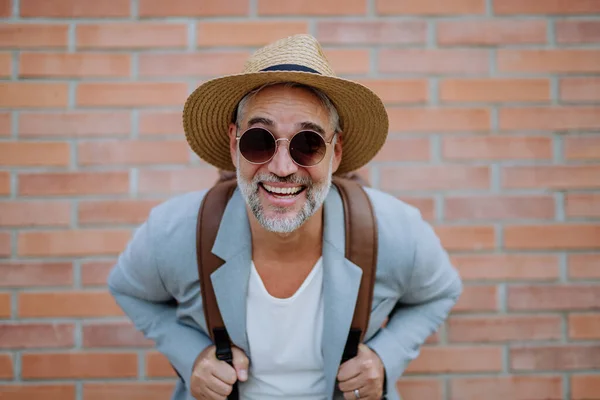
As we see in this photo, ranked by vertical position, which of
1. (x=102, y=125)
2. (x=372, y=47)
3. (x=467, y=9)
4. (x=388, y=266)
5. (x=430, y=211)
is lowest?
(x=388, y=266)

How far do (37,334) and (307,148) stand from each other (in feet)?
4.90

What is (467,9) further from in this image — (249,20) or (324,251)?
(324,251)

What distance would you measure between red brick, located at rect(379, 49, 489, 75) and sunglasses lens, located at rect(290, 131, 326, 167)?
73cm

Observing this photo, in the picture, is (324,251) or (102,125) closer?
(324,251)

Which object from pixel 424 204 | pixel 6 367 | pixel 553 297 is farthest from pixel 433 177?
pixel 6 367

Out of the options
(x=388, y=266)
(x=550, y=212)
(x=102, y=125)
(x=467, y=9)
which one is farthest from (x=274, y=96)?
(x=550, y=212)

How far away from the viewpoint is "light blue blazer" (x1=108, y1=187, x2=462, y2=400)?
5.78ft

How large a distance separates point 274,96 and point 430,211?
93 cm

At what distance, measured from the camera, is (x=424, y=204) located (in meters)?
2.28

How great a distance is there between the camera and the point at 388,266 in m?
1.80

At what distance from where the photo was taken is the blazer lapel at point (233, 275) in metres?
1.75

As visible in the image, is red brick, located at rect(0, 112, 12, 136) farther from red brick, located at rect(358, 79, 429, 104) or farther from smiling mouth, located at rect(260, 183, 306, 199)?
red brick, located at rect(358, 79, 429, 104)

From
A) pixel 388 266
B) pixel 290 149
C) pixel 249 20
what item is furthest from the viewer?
A: pixel 249 20

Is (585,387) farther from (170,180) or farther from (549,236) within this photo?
(170,180)
